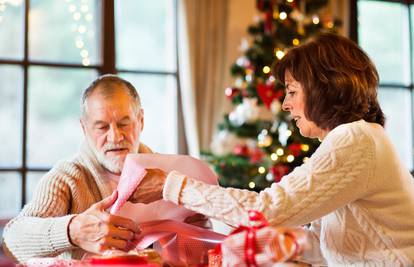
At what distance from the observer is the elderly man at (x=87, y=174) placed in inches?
78.2

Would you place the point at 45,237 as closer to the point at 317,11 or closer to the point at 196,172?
the point at 196,172

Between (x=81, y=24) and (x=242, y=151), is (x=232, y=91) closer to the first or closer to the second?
(x=242, y=151)

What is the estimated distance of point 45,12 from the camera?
17.9 ft

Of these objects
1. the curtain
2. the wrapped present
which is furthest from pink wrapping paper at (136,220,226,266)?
the curtain

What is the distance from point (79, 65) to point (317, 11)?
1980mm

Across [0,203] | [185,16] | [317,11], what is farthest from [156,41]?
[0,203]

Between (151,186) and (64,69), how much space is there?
3.96m

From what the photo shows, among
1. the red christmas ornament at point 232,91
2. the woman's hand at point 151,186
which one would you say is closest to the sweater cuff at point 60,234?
the woman's hand at point 151,186

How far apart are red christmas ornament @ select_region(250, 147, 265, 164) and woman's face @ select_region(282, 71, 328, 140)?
3.27 meters

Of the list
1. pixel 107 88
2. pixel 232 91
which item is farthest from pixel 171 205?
pixel 232 91

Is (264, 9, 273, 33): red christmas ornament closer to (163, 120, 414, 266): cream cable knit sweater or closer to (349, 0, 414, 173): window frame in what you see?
(349, 0, 414, 173): window frame

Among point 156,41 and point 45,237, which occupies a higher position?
point 156,41

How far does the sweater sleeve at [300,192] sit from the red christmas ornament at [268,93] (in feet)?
11.7

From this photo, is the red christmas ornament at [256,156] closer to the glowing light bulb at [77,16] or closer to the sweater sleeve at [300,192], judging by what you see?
the glowing light bulb at [77,16]
